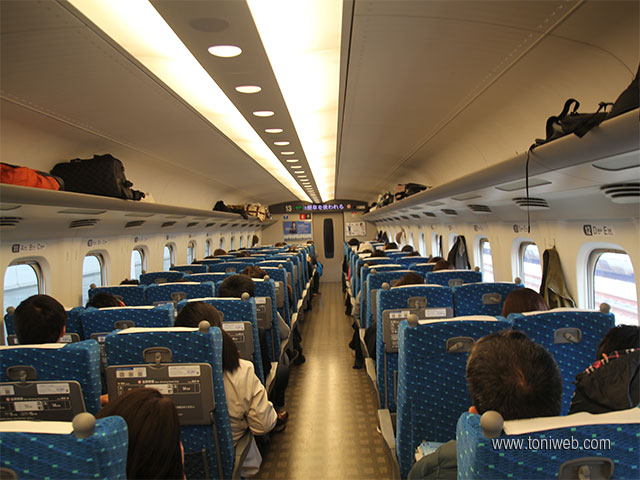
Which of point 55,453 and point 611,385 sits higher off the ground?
point 55,453

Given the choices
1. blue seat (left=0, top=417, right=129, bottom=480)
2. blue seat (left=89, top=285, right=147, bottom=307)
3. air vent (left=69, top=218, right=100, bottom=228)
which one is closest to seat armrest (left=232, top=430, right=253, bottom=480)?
blue seat (left=0, top=417, right=129, bottom=480)

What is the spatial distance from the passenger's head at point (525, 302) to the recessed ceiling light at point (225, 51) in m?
3.04

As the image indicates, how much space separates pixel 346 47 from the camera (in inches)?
134

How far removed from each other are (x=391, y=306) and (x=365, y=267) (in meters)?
2.93

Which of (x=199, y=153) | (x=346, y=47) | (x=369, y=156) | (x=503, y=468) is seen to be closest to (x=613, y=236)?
(x=346, y=47)

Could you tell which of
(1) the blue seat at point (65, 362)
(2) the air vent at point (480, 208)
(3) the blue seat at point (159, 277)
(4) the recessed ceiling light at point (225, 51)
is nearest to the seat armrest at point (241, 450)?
(1) the blue seat at point (65, 362)

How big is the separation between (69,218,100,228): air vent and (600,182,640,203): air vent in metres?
6.09

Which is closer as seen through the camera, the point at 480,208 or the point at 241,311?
the point at 241,311

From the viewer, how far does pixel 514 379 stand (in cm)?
157

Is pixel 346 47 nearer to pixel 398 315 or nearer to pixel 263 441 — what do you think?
pixel 398 315

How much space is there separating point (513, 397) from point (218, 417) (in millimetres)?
1786

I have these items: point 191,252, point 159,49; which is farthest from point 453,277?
point 191,252

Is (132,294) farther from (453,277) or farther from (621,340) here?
(621,340)

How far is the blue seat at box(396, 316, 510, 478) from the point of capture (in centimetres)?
246
